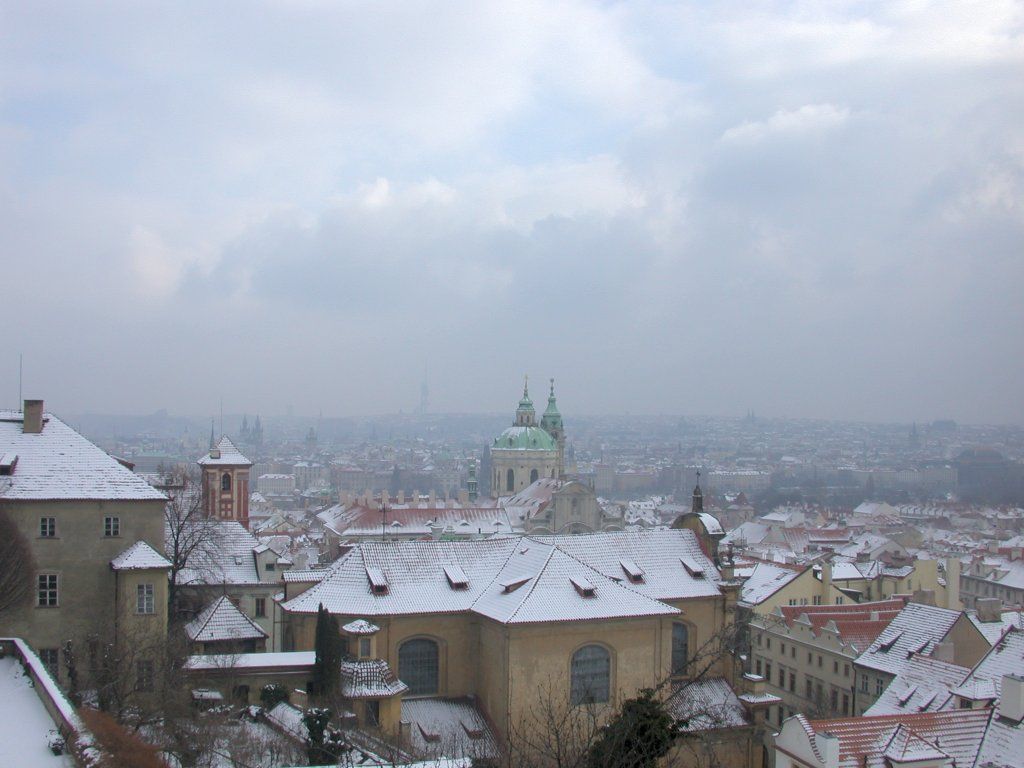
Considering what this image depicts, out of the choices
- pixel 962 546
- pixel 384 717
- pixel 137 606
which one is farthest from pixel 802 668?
pixel 962 546

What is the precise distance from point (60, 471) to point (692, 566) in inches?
856

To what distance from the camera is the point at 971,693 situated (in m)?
33.0

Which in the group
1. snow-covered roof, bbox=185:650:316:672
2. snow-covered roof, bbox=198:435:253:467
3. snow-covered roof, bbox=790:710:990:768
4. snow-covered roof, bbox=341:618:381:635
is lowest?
snow-covered roof, bbox=790:710:990:768

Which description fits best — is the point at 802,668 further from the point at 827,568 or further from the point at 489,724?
the point at 489,724

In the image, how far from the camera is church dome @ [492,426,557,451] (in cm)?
13975

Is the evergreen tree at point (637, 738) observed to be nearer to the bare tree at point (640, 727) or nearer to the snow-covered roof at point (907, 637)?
the bare tree at point (640, 727)

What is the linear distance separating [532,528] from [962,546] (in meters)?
44.0

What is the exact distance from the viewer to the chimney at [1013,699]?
88.3 ft

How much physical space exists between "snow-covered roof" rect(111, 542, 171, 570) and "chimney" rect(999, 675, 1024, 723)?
2325 cm

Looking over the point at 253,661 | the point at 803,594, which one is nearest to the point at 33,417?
the point at 253,661

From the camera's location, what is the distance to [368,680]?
30.8m

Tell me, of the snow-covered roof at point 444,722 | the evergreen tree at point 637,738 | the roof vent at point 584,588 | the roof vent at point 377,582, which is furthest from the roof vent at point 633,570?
the evergreen tree at point 637,738

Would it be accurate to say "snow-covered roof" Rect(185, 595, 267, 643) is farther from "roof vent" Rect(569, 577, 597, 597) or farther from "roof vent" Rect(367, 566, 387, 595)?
"roof vent" Rect(569, 577, 597, 597)

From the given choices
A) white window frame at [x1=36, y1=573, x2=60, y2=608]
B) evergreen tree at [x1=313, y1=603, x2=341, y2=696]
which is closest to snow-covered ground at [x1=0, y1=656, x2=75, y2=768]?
white window frame at [x1=36, y1=573, x2=60, y2=608]
